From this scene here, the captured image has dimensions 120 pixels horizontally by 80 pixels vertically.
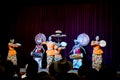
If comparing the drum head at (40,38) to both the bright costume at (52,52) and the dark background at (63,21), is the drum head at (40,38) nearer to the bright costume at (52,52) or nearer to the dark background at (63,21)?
the dark background at (63,21)

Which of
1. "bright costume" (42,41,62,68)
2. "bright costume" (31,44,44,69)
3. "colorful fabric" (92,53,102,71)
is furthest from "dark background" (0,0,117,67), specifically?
"bright costume" (42,41,62,68)

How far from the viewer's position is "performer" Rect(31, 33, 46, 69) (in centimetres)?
1140

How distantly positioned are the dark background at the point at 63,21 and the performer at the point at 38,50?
55 cm

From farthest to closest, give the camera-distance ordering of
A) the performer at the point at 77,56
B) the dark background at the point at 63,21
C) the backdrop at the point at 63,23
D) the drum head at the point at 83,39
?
the backdrop at the point at 63,23
the dark background at the point at 63,21
the drum head at the point at 83,39
the performer at the point at 77,56

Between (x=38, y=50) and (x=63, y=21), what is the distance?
1839 millimetres

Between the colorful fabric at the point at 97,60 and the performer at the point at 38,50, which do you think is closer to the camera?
the colorful fabric at the point at 97,60

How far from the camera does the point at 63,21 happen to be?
41.1 feet

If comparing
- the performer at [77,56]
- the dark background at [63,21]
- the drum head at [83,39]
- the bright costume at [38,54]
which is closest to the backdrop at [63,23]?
the dark background at [63,21]

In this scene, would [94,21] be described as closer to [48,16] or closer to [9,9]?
[48,16]

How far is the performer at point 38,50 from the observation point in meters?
11.4

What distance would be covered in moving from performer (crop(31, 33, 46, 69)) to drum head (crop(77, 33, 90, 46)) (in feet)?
4.80

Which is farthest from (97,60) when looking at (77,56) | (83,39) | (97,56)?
(83,39)

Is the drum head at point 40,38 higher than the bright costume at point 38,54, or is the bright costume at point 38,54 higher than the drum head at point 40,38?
the drum head at point 40,38

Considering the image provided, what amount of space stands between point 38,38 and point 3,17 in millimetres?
1684
